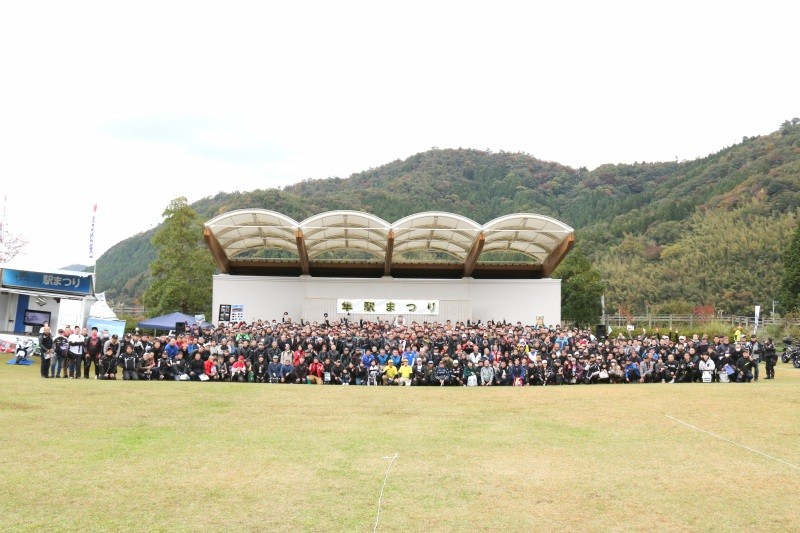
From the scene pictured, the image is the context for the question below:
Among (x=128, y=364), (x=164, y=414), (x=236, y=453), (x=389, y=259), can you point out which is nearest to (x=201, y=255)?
(x=389, y=259)

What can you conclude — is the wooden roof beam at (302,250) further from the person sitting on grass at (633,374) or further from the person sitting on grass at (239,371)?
the person sitting on grass at (633,374)

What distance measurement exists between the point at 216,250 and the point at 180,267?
29.2 ft

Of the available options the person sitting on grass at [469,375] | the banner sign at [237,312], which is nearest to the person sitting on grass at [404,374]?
the person sitting on grass at [469,375]

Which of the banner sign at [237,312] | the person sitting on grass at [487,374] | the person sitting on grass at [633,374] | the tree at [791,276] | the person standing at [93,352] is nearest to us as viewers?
the person standing at [93,352]

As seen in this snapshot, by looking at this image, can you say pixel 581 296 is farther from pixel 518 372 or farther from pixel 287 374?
pixel 287 374

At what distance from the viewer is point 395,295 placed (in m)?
30.2

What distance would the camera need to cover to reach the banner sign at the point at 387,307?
2905 centimetres

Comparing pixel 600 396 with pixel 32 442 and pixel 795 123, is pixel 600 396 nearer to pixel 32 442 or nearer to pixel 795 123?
pixel 32 442

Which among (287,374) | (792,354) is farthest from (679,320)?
(287,374)

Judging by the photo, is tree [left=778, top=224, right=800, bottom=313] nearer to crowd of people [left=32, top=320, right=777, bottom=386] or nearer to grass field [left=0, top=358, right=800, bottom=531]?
crowd of people [left=32, top=320, right=777, bottom=386]

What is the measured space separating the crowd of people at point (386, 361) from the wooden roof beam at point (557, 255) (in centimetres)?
893

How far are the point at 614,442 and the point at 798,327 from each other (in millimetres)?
25496

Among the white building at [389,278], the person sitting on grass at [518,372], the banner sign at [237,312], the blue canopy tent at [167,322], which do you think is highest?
the white building at [389,278]

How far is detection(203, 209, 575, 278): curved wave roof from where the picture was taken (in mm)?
26844
